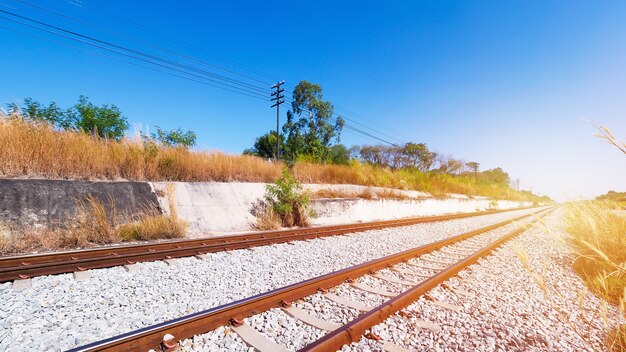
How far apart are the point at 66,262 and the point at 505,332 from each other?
5.82 meters

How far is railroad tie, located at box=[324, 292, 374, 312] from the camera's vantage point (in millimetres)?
3148

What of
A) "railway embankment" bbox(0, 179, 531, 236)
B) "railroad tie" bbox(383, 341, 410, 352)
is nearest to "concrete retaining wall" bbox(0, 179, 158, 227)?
"railway embankment" bbox(0, 179, 531, 236)

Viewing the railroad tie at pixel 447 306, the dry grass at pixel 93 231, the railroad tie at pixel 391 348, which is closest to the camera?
the railroad tie at pixel 391 348

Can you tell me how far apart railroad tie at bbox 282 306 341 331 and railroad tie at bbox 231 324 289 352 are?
1.51 ft

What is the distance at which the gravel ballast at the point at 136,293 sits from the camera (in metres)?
2.52

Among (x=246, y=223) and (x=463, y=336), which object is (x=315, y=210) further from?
(x=463, y=336)

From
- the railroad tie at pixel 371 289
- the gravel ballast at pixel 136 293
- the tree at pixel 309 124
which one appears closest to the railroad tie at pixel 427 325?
the railroad tie at pixel 371 289

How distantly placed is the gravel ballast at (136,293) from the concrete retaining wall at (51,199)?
269cm

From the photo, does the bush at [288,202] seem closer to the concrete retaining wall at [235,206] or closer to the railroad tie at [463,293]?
the concrete retaining wall at [235,206]

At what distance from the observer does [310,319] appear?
2.85m

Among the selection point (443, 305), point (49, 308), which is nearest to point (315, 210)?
point (443, 305)

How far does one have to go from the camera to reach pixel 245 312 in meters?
2.87

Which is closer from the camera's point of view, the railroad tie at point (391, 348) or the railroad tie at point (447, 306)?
the railroad tie at point (391, 348)

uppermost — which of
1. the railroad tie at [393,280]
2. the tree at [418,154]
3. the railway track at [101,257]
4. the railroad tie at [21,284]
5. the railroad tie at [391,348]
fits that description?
the tree at [418,154]
